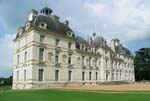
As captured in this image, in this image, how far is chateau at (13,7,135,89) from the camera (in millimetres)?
33250

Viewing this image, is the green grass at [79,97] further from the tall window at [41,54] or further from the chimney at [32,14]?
the chimney at [32,14]

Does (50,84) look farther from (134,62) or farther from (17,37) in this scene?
(134,62)

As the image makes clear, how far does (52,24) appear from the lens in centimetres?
3728

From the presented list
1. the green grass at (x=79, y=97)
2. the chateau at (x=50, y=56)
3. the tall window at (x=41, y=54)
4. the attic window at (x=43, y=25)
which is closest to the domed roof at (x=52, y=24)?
the chateau at (x=50, y=56)

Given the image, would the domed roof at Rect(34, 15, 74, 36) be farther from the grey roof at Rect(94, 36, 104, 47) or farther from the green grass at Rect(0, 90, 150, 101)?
the green grass at Rect(0, 90, 150, 101)

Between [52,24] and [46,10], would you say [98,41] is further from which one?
[52,24]

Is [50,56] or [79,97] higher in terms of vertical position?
[50,56]

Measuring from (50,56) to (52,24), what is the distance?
5.87 m

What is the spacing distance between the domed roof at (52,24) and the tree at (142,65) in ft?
129

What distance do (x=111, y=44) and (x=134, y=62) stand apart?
59.4 ft

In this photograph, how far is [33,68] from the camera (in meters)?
32.3

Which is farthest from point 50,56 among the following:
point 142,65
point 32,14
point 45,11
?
point 142,65

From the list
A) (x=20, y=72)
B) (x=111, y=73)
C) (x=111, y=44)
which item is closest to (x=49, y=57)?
(x=20, y=72)

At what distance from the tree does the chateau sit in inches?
1078
